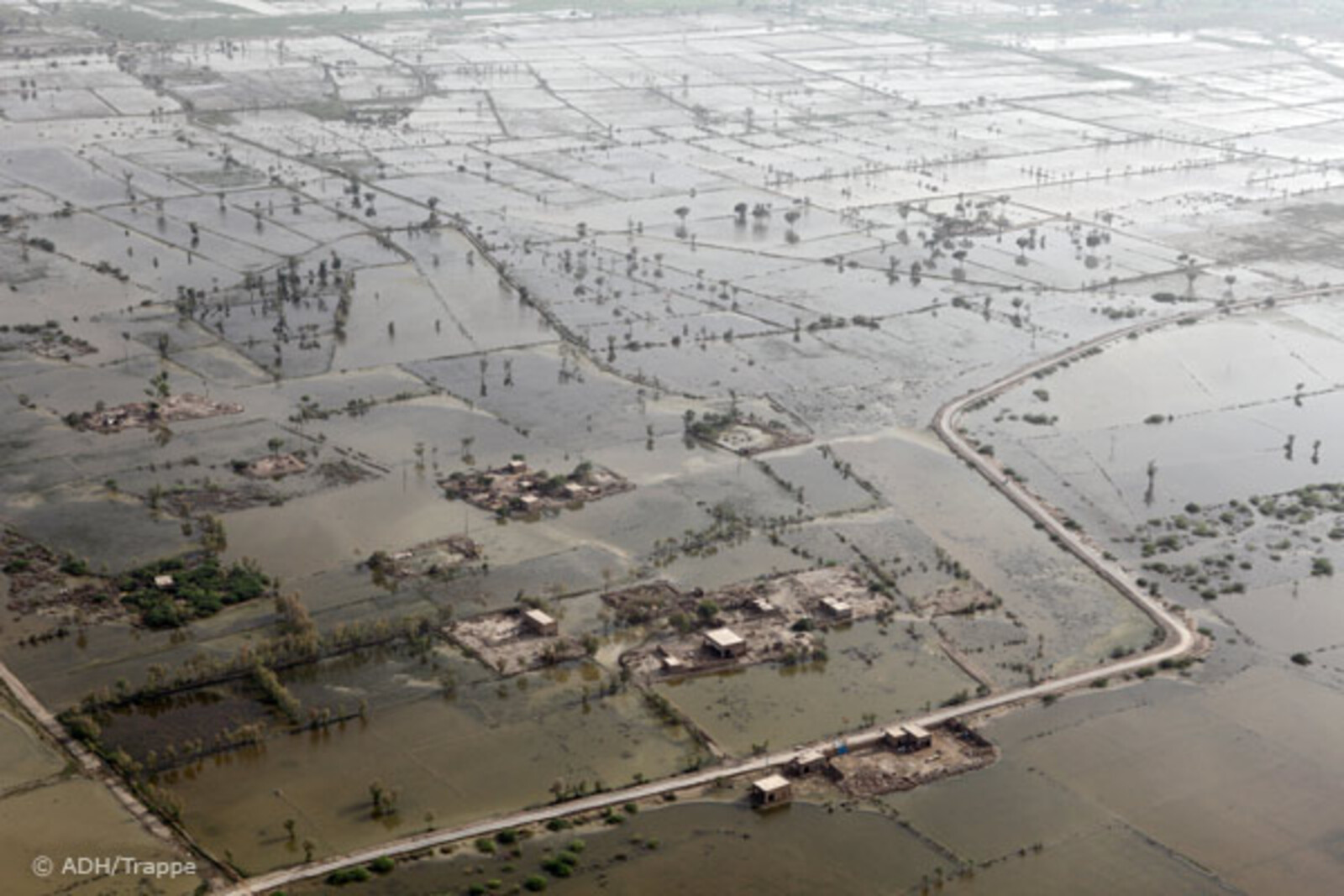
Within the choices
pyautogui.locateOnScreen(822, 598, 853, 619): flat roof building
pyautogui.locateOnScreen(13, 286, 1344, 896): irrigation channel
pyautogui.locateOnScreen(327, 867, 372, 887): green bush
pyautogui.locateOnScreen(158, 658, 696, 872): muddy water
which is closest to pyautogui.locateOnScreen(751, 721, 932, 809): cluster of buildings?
pyautogui.locateOnScreen(13, 286, 1344, 896): irrigation channel

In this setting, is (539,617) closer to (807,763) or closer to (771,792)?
(807,763)

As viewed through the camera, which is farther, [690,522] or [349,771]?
[690,522]

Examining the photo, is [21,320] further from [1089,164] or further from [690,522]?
[1089,164]

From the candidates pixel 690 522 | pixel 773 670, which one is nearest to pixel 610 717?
pixel 773 670

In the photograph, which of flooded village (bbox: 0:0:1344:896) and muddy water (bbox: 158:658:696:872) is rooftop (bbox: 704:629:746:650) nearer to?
flooded village (bbox: 0:0:1344:896)

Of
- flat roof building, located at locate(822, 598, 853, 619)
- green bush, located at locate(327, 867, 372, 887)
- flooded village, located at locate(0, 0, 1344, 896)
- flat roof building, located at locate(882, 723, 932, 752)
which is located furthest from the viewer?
flat roof building, located at locate(822, 598, 853, 619)

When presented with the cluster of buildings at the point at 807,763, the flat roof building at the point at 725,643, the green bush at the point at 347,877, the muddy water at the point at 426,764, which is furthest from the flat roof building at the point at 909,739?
the green bush at the point at 347,877
